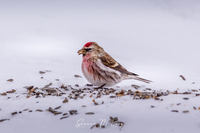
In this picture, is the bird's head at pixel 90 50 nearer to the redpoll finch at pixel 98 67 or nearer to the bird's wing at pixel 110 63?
the redpoll finch at pixel 98 67

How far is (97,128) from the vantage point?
4137mm

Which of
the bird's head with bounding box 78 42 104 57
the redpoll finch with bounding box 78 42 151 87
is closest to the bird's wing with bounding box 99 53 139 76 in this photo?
the redpoll finch with bounding box 78 42 151 87

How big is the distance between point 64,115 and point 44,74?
391cm

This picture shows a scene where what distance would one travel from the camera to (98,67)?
6641mm

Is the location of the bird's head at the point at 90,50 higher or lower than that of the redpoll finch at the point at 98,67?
A: higher

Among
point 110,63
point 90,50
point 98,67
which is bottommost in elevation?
point 98,67

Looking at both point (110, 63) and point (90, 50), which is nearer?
point (90, 50)

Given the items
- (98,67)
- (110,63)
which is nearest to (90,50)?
(98,67)

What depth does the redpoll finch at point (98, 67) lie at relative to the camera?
21.8 feet

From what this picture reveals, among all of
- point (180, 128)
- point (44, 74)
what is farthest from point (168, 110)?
point (44, 74)

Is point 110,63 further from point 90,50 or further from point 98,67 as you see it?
point 90,50

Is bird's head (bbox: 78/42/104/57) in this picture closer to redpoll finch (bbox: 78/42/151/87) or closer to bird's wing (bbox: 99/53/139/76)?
redpoll finch (bbox: 78/42/151/87)

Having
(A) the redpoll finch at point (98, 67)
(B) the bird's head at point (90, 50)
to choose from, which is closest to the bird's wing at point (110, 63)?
(A) the redpoll finch at point (98, 67)

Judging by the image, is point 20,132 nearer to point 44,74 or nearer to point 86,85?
point 86,85
